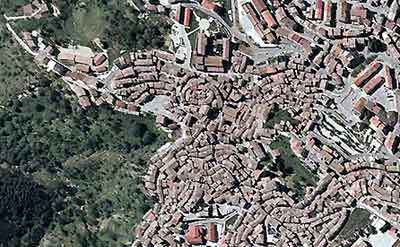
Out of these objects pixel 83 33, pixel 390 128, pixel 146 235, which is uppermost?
pixel 83 33

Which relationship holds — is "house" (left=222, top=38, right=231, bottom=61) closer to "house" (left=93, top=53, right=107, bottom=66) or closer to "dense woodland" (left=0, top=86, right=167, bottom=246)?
"dense woodland" (left=0, top=86, right=167, bottom=246)

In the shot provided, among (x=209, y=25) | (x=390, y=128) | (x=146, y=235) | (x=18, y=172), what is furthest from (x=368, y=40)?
(x=18, y=172)

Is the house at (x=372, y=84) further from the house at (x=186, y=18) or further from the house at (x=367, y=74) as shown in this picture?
the house at (x=186, y=18)

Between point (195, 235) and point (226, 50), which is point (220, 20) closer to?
point (226, 50)

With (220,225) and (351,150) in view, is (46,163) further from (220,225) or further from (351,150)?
(351,150)

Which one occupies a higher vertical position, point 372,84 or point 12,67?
point 372,84

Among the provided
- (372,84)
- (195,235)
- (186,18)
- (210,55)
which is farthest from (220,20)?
(195,235)
